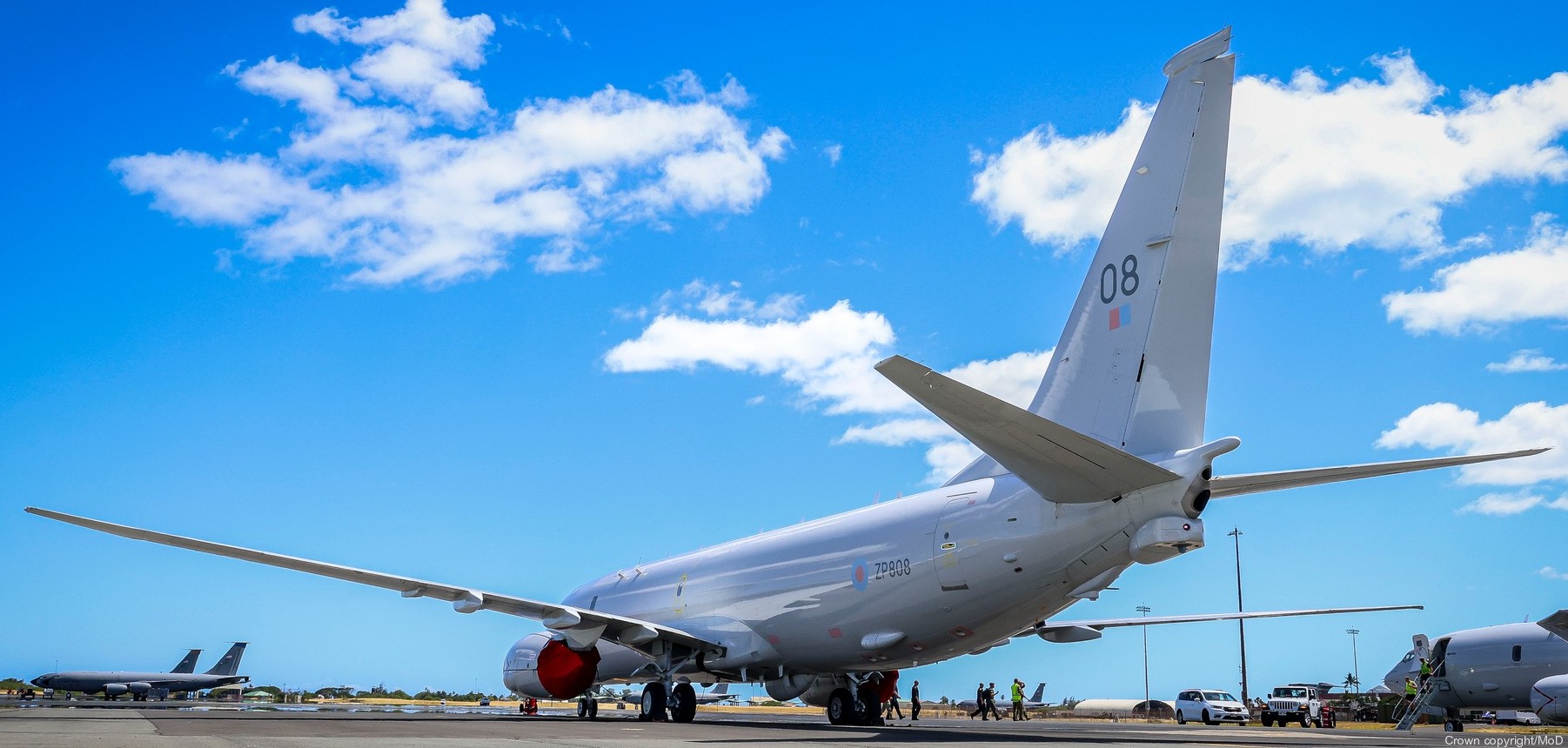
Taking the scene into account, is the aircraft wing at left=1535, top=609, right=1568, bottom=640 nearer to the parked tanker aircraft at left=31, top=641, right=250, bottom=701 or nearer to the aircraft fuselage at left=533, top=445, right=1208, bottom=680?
the aircraft fuselage at left=533, top=445, right=1208, bottom=680

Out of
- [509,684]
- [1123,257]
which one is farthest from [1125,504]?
[509,684]

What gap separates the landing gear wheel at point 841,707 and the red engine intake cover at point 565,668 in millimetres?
5144

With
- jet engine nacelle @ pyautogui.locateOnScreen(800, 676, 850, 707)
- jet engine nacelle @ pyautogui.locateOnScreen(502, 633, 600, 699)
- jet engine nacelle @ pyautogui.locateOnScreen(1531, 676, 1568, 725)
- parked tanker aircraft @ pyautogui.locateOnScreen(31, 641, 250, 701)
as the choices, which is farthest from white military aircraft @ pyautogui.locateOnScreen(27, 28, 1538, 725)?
parked tanker aircraft @ pyautogui.locateOnScreen(31, 641, 250, 701)

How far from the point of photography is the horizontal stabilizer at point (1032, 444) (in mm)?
9938

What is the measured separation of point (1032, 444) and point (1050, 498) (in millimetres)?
2060

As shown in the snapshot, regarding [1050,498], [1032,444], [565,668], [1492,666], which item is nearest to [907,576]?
[1050,498]

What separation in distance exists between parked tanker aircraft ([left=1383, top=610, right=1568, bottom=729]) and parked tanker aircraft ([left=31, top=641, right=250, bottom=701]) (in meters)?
55.8

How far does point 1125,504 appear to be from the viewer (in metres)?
12.8

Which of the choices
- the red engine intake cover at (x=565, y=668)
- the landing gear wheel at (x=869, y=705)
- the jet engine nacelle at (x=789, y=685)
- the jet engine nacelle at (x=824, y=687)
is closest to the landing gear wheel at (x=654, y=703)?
the jet engine nacelle at (x=789, y=685)

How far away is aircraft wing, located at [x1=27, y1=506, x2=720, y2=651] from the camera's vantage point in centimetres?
1731

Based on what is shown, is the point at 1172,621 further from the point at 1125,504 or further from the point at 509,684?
the point at 509,684

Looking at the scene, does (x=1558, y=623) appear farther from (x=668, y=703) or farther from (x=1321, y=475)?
(x=668, y=703)

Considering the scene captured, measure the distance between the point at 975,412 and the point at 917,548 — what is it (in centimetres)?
589

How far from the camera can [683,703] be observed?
20797 mm
